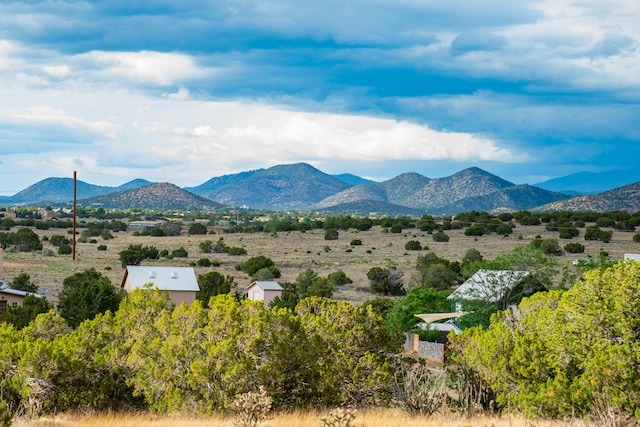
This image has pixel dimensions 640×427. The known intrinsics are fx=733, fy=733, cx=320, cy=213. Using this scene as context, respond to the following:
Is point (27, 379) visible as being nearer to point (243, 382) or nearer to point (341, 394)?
point (243, 382)

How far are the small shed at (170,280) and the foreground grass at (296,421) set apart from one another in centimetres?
2450

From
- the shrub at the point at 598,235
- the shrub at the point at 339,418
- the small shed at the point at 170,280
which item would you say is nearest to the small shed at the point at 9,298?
the small shed at the point at 170,280

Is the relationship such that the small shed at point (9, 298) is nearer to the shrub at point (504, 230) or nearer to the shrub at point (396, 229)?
the shrub at point (504, 230)

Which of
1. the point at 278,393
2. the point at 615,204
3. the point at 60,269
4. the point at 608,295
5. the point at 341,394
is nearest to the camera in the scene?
the point at 608,295

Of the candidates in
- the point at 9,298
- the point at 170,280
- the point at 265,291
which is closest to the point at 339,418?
the point at 9,298

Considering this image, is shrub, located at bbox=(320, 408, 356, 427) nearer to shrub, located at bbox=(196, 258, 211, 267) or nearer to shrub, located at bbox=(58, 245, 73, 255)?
shrub, located at bbox=(196, 258, 211, 267)

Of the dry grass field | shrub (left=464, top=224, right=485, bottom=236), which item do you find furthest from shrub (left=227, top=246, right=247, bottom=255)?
shrub (left=464, top=224, right=485, bottom=236)

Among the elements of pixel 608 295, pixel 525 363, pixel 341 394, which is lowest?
pixel 341 394

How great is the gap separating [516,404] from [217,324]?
6.71 meters

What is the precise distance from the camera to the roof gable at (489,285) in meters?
35.2

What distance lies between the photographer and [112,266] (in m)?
58.4

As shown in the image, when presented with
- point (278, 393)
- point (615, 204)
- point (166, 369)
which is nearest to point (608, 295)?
point (278, 393)

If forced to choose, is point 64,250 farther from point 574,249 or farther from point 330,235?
point 574,249

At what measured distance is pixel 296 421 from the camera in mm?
12750
